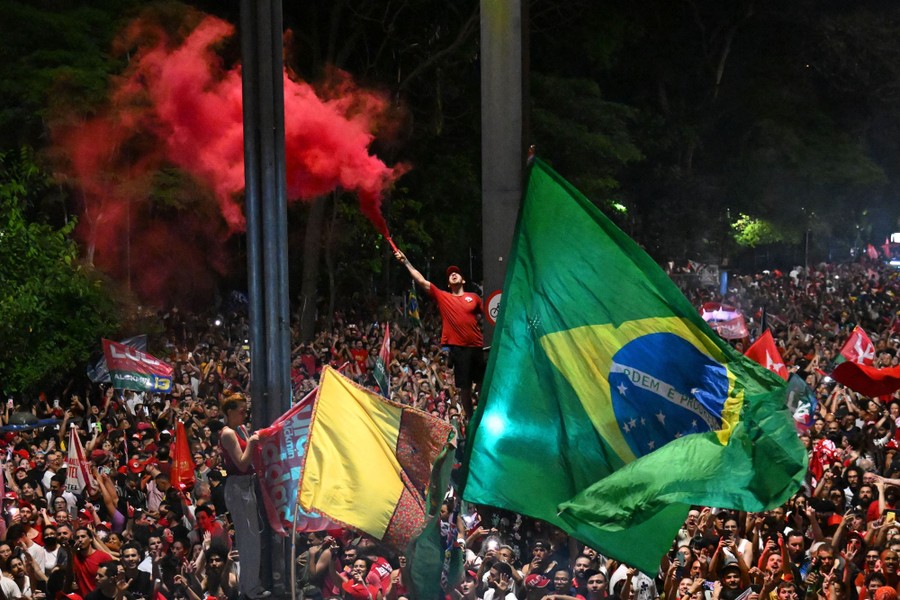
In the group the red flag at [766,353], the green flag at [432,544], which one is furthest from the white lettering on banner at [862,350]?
the green flag at [432,544]

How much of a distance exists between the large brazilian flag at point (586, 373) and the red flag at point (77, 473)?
371 inches

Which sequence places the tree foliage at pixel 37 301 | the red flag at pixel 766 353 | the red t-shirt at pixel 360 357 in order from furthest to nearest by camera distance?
the red t-shirt at pixel 360 357 < the tree foliage at pixel 37 301 < the red flag at pixel 766 353

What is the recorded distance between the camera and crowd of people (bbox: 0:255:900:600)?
9383mm

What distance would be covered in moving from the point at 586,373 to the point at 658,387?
0.35 metres

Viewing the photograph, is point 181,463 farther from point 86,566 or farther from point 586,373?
point 586,373

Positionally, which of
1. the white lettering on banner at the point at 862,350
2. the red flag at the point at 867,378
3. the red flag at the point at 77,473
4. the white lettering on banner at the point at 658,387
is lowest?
the red flag at the point at 77,473

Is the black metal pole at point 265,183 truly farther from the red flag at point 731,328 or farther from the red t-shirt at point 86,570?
the red flag at point 731,328

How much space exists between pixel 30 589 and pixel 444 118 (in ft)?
74.3

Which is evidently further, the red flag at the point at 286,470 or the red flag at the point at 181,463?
the red flag at the point at 181,463

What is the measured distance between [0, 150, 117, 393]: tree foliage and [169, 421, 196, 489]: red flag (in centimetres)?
920

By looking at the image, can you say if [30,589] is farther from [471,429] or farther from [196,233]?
[196,233]

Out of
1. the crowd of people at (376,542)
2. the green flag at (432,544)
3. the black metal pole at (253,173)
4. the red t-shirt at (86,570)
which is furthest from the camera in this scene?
the red t-shirt at (86,570)

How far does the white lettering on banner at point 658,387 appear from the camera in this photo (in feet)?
22.2

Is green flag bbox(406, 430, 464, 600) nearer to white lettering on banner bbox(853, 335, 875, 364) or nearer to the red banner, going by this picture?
white lettering on banner bbox(853, 335, 875, 364)
